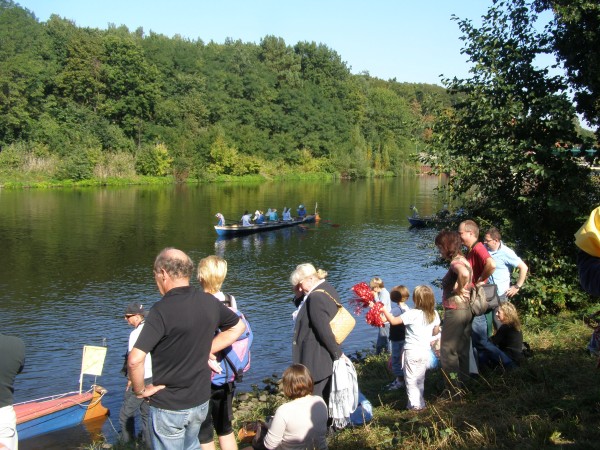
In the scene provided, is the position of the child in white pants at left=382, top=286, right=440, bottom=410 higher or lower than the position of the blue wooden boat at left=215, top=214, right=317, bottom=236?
higher

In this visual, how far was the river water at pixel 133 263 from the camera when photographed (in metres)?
13.8

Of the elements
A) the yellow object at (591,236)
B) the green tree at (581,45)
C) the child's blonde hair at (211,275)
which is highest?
the green tree at (581,45)

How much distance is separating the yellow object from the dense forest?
6331 centimetres

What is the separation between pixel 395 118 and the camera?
358 feet

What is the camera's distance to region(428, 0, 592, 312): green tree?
10531 mm

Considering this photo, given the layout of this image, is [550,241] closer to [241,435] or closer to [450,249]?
[450,249]

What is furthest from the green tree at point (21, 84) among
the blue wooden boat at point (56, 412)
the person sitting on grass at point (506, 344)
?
the person sitting on grass at point (506, 344)

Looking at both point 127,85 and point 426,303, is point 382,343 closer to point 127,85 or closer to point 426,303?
point 426,303

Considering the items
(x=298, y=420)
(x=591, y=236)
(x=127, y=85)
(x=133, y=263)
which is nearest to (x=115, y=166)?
(x=127, y=85)

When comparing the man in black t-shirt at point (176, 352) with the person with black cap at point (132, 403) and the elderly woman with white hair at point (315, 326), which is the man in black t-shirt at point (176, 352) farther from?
the person with black cap at point (132, 403)

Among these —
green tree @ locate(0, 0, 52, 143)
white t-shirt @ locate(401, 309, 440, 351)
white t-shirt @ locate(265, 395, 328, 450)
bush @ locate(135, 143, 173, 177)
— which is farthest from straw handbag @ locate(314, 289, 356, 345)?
green tree @ locate(0, 0, 52, 143)

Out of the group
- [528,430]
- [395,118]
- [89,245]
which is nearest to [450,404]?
[528,430]

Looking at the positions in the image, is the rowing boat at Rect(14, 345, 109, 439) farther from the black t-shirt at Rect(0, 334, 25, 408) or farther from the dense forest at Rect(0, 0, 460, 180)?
the dense forest at Rect(0, 0, 460, 180)

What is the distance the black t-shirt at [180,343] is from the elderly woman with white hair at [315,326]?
4.67ft
